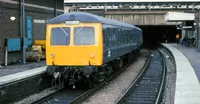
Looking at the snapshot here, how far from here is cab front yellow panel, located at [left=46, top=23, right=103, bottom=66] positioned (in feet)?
45.9

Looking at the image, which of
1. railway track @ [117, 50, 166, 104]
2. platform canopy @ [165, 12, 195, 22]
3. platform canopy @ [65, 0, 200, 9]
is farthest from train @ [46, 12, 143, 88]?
platform canopy @ [65, 0, 200, 9]

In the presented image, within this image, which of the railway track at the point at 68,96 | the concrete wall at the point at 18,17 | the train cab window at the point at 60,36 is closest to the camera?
the railway track at the point at 68,96

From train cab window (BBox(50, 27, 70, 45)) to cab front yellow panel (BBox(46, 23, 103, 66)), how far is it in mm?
119

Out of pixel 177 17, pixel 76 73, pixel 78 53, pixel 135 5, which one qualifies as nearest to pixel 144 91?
pixel 76 73

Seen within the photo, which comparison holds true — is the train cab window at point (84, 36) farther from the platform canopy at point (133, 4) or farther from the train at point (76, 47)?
the platform canopy at point (133, 4)

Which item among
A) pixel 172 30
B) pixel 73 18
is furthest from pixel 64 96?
pixel 172 30

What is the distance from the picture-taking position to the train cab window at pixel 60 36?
14.4m

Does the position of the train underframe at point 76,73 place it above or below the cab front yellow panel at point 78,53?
below

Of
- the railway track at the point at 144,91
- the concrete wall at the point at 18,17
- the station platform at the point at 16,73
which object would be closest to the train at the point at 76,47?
the station platform at the point at 16,73

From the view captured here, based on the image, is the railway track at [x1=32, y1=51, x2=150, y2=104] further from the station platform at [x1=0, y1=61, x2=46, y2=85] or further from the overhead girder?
the overhead girder

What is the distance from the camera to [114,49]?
16875 mm

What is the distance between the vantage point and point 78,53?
14.1 metres

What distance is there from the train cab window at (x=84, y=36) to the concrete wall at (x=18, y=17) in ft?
21.2

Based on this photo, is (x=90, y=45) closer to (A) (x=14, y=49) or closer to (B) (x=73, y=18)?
(B) (x=73, y=18)
